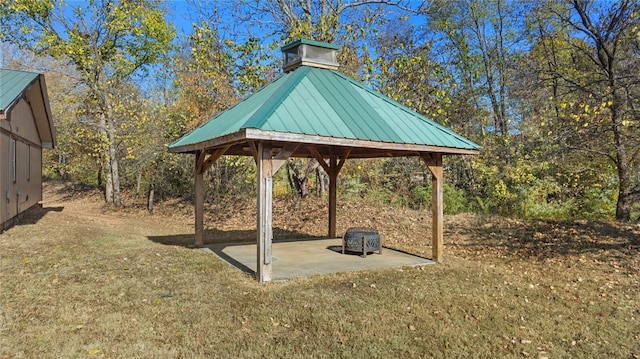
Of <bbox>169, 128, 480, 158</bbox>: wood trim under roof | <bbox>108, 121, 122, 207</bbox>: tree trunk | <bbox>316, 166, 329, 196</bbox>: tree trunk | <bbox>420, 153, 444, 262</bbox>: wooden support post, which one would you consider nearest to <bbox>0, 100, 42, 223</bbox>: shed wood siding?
<bbox>108, 121, 122, 207</bbox>: tree trunk

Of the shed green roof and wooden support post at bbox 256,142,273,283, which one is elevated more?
the shed green roof

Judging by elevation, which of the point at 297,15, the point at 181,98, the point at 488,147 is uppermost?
the point at 297,15

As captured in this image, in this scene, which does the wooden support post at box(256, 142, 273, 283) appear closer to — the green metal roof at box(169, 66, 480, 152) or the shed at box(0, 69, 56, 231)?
the green metal roof at box(169, 66, 480, 152)

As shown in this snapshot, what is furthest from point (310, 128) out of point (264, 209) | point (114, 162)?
point (114, 162)

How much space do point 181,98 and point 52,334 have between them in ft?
48.9

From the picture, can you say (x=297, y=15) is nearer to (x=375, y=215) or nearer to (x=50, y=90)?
(x=375, y=215)

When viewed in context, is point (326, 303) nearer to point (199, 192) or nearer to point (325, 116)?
point (325, 116)

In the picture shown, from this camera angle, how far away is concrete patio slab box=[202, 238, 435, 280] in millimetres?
7557

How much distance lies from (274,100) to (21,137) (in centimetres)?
977

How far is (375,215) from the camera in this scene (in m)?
14.0

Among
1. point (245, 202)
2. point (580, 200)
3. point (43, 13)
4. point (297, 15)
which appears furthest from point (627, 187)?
point (43, 13)

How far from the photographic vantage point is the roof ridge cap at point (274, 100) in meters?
6.26

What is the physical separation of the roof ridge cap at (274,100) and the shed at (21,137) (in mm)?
6184

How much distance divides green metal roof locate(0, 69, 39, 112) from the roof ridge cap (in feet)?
20.3
